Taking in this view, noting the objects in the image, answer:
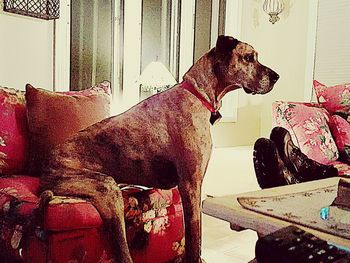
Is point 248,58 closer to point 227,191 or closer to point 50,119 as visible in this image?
point 50,119

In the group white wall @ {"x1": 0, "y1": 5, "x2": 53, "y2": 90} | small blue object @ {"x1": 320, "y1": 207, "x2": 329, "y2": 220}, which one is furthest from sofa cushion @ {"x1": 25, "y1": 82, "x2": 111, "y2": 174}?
small blue object @ {"x1": 320, "y1": 207, "x2": 329, "y2": 220}

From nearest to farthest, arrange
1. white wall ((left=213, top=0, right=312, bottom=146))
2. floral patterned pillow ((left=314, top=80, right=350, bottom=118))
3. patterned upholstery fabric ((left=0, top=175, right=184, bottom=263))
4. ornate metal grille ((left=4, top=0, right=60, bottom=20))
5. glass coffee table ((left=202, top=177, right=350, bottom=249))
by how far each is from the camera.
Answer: glass coffee table ((left=202, top=177, right=350, bottom=249)), patterned upholstery fabric ((left=0, top=175, right=184, bottom=263)), floral patterned pillow ((left=314, top=80, right=350, bottom=118)), ornate metal grille ((left=4, top=0, right=60, bottom=20)), white wall ((left=213, top=0, right=312, bottom=146))

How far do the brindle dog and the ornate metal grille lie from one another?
1.77m

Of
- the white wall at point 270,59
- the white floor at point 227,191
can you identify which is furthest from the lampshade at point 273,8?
the white floor at point 227,191

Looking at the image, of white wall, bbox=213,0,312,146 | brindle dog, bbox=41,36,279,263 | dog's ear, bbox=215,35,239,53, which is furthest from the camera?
white wall, bbox=213,0,312,146

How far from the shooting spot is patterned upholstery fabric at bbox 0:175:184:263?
1703 millimetres

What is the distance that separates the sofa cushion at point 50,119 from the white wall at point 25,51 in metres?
1.18

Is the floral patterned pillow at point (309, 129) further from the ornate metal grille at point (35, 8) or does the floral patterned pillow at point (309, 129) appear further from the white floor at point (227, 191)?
the ornate metal grille at point (35, 8)

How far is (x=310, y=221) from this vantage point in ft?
4.26

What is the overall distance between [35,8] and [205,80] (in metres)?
1.96

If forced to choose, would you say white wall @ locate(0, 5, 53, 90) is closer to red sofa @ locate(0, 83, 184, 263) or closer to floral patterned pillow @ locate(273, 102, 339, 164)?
red sofa @ locate(0, 83, 184, 263)

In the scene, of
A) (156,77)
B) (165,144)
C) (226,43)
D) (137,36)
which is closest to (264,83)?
(226,43)

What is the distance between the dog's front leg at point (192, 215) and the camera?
1.96 metres

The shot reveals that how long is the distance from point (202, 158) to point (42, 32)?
7.13 ft
